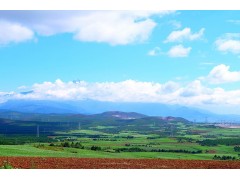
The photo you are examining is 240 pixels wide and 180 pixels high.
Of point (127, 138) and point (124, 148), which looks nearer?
point (124, 148)

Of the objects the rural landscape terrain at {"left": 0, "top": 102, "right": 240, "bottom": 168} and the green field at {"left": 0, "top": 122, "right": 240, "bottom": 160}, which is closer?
the green field at {"left": 0, "top": 122, "right": 240, "bottom": 160}

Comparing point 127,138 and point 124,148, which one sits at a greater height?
point 127,138

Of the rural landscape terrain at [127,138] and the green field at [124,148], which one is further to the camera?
the rural landscape terrain at [127,138]
